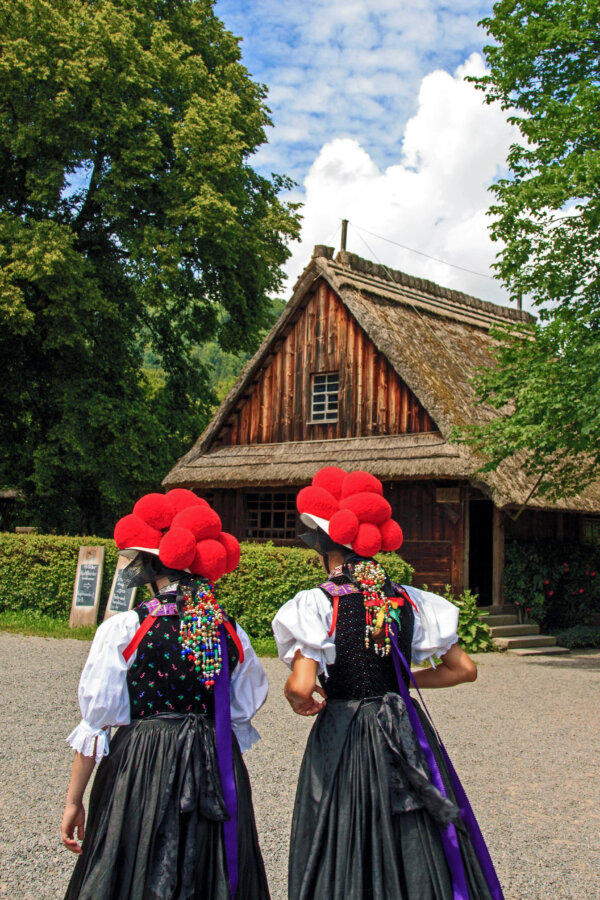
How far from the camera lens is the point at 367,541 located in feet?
10.8

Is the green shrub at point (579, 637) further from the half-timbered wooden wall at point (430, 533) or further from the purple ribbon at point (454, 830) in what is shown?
the purple ribbon at point (454, 830)

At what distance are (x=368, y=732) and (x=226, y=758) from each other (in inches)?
21.0

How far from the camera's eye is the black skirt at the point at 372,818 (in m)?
2.84

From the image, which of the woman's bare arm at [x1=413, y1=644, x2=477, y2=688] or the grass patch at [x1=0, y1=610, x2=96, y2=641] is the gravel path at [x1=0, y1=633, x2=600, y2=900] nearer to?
the woman's bare arm at [x1=413, y1=644, x2=477, y2=688]

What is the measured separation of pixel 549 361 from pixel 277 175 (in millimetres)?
13097

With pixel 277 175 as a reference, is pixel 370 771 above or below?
below

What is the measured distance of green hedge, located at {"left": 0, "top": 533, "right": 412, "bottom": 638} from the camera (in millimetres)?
11875

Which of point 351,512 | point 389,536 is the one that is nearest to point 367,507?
point 351,512

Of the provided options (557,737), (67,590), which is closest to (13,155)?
(67,590)

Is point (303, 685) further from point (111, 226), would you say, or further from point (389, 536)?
point (111, 226)

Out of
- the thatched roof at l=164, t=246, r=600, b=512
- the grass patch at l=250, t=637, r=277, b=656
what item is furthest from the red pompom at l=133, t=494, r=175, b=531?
the thatched roof at l=164, t=246, r=600, b=512

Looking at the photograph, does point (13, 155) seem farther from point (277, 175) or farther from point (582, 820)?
point (582, 820)

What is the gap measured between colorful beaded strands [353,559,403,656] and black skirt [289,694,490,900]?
21 cm

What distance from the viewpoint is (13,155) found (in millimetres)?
19812
